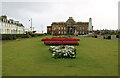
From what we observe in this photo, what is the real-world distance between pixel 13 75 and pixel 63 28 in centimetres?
9018

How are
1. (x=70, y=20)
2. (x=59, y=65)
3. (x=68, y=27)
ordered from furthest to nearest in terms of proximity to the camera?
(x=70, y=20), (x=68, y=27), (x=59, y=65)

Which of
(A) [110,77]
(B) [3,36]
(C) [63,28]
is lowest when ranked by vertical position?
(A) [110,77]

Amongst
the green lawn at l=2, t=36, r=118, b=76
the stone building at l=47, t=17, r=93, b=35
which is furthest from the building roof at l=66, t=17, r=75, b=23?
the green lawn at l=2, t=36, r=118, b=76

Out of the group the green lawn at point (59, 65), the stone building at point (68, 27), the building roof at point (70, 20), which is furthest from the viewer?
the building roof at point (70, 20)

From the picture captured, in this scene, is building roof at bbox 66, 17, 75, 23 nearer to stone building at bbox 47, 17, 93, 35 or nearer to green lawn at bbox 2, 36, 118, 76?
stone building at bbox 47, 17, 93, 35

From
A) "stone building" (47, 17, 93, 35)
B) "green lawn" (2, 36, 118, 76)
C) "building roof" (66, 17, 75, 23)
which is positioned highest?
"building roof" (66, 17, 75, 23)

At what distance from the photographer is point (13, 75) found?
16.3 feet

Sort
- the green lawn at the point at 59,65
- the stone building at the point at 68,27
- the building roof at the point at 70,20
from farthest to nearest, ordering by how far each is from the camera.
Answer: the building roof at the point at 70,20, the stone building at the point at 68,27, the green lawn at the point at 59,65

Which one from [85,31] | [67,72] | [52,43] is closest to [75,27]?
[85,31]

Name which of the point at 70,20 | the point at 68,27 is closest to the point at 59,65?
the point at 68,27

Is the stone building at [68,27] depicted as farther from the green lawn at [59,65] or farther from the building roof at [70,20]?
the green lawn at [59,65]

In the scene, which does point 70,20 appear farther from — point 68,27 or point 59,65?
point 59,65

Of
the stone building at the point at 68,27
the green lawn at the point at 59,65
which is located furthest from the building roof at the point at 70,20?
the green lawn at the point at 59,65

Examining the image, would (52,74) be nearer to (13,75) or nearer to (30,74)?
(30,74)
